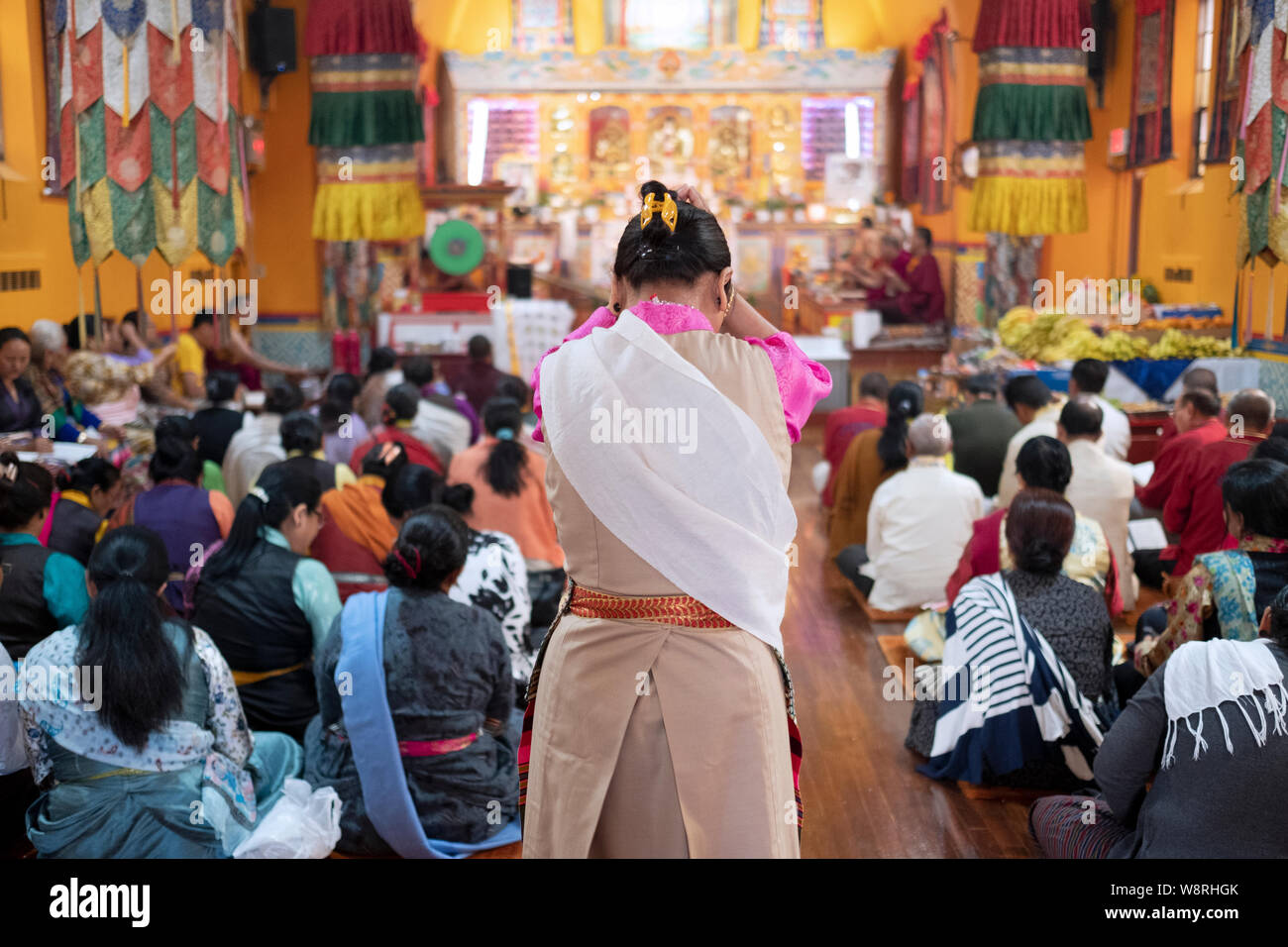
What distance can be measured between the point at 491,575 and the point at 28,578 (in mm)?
1130

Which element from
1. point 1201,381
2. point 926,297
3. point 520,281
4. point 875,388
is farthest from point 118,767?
point 926,297

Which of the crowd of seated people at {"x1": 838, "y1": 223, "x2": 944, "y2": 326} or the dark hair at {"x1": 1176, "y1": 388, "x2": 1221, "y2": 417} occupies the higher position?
the crowd of seated people at {"x1": 838, "y1": 223, "x2": 944, "y2": 326}

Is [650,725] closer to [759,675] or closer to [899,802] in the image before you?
[759,675]

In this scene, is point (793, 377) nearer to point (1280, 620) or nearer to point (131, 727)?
point (1280, 620)

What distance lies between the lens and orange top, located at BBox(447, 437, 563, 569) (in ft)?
13.9

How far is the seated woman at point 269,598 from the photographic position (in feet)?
10.3

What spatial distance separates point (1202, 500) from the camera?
419 centimetres

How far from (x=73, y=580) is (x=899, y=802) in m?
2.12

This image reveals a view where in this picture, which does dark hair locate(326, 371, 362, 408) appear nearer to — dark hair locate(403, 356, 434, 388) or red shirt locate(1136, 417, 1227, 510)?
dark hair locate(403, 356, 434, 388)

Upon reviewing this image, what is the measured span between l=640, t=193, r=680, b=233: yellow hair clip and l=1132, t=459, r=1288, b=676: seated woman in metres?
1.68

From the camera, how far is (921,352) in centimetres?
1018

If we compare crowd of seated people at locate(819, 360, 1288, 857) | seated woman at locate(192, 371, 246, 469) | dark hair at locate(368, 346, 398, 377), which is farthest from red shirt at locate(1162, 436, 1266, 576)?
dark hair at locate(368, 346, 398, 377)

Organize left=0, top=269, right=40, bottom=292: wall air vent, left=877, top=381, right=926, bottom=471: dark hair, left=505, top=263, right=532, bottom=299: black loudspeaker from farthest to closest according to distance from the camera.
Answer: left=505, top=263, right=532, bottom=299: black loudspeaker < left=0, top=269, right=40, bottom=292: wall air vent < left=877, top=381, right=926, bottom=471: dark hair
